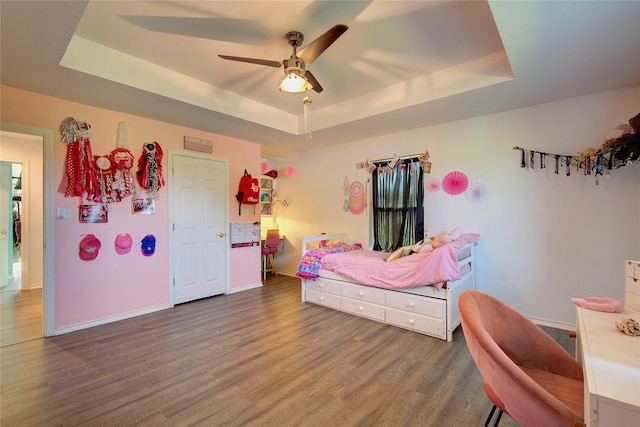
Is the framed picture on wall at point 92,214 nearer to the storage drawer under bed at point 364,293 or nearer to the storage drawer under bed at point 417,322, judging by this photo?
the storage drawer under bed at point 364,293

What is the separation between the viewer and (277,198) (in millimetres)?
5914

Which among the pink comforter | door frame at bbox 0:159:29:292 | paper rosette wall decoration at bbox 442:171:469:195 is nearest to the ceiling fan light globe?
the pink comforter

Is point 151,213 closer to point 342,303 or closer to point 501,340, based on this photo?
point 342,303

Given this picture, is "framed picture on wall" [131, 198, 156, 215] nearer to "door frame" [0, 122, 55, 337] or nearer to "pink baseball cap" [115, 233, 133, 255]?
"pink baseball cap" [115, 233, 133, 255]

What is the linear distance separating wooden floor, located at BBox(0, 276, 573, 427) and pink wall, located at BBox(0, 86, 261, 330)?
1.05 ft

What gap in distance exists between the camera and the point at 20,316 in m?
3.41

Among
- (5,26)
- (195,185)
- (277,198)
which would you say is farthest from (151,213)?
(277,198)

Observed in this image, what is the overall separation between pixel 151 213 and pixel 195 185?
0.70 meters

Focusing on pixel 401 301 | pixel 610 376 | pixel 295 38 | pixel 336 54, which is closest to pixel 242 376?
pixel 401 301

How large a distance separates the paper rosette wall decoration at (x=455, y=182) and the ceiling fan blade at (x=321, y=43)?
246cm

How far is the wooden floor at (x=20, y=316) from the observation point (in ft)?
9.35

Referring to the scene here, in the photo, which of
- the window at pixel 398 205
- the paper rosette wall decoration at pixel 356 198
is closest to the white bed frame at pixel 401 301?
the window at pixel 398 205

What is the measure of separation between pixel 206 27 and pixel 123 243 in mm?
2560

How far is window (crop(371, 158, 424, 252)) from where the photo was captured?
3.96m
